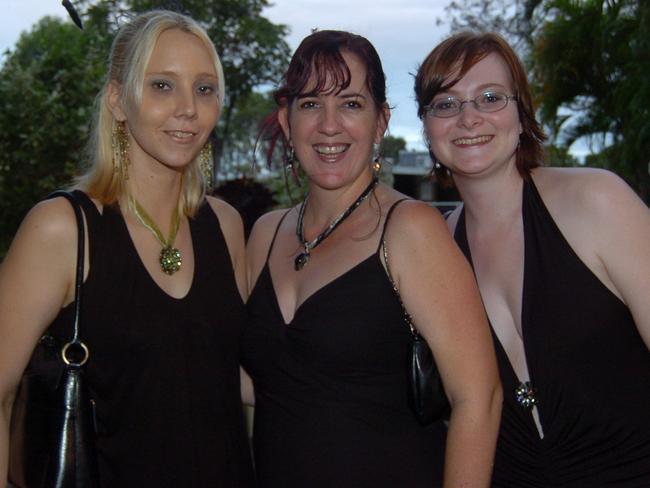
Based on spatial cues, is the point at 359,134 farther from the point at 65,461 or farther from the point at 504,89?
the point at 65,461

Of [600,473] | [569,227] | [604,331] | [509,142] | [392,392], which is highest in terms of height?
[509,142]

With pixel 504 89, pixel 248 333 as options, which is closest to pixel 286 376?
pixel 248 333

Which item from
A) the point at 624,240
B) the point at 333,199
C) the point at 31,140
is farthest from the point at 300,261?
the point at 31,140

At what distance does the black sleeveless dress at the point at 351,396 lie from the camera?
8.40 ft

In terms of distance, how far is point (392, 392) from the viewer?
2.61 m

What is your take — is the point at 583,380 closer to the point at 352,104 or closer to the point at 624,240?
the point at 624,240

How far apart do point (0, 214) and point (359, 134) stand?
35.0ft

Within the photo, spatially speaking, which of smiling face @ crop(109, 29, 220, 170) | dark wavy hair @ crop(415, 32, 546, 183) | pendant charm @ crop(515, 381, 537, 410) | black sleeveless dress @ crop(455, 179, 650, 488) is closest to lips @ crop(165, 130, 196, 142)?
smiling face @ crop(109, 29, 220, 170)

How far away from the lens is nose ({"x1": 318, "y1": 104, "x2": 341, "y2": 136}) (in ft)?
9.07

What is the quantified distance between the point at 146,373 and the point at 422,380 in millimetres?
848

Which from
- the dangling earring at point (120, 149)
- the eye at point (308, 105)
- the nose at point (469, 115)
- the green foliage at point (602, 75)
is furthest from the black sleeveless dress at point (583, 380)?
the green foliage at point (602, 75)

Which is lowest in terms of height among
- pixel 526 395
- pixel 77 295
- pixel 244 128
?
pixel 526 395

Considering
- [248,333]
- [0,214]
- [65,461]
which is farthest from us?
[0,214]

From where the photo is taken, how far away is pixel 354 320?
2568 millimetres
